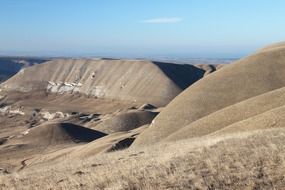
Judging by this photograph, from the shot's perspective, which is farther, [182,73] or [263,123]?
[182,73]

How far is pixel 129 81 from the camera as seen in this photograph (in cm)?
16938

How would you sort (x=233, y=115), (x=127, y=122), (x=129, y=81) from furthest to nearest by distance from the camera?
(x=129, y=81), (x=127, y=122), (x=233, y=115)

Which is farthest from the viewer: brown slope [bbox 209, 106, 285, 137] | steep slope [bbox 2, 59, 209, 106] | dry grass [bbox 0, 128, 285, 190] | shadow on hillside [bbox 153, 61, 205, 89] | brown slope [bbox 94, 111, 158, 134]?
shadow on hillside [bbox 153, 61, 205, 89]

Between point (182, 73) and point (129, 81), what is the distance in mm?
19102

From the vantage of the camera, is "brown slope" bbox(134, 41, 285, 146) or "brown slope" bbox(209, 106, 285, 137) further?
"brown slope" bbox(134, 41, 285, 146)

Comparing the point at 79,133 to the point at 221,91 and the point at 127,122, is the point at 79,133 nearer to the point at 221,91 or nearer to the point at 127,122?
the point at 127,122

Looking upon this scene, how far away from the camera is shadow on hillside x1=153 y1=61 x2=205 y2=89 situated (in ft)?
536

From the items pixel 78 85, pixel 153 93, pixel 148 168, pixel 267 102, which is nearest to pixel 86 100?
pixel 78 85

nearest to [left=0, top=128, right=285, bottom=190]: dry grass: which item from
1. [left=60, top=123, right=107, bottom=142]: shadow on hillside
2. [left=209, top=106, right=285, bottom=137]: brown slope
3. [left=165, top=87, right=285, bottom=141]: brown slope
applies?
[left=209, top=106, right=285, bottom=137]: brown slope

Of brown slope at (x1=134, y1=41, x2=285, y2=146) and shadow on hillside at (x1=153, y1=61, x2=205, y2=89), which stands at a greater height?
brown slope at (x1=134, y1=41, x2=285, y2=146)

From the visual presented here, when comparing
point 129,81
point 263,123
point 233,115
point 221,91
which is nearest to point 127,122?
point 221,91

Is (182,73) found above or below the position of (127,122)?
below

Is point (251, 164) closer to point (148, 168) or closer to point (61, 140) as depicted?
point (148, 168)

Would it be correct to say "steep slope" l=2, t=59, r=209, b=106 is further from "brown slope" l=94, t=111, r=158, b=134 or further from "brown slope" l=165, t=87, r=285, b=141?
"brown slope" l=165, t=87, r=285, b=141
